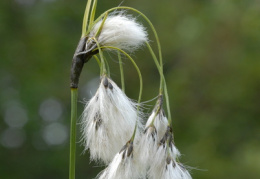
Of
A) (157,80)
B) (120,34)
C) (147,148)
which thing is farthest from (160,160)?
(157,80)

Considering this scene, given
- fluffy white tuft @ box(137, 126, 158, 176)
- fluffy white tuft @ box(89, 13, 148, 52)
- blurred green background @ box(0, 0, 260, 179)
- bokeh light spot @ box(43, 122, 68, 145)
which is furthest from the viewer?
bokeh light spot @ box(43, 122, 68, 145)

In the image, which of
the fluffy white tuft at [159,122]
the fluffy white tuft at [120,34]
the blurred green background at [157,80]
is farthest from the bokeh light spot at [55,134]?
the fluffy white tuft at [159,122]

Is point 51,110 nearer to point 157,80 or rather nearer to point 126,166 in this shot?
point 157,80

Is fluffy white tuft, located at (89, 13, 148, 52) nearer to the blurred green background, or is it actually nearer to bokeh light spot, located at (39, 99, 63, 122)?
the blurred green background

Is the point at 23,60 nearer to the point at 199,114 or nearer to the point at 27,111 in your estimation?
the point at 27,111

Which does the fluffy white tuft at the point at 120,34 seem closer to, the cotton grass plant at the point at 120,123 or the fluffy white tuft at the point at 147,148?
the cotton grass plant at the point at 120,123

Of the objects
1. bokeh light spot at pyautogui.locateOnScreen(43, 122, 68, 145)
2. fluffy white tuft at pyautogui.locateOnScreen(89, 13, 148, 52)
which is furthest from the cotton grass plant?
bokeh light spot at pyautogui.locateOnScreen(43, 122, 68, 145)
